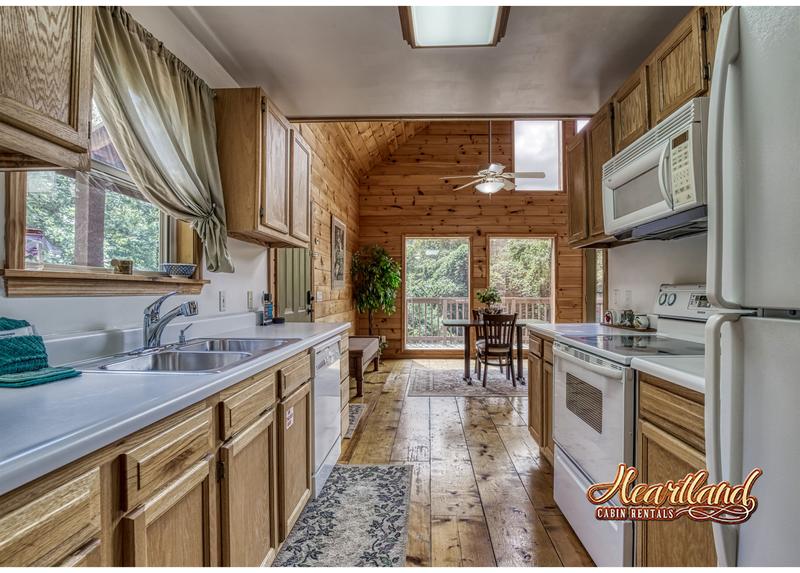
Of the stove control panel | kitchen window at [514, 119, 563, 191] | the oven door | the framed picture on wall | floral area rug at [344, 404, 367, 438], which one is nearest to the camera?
the oven door

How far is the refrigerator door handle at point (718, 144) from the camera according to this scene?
80 cm

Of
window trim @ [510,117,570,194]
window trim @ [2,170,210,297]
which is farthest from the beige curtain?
window trim @ [510,117,570,194]

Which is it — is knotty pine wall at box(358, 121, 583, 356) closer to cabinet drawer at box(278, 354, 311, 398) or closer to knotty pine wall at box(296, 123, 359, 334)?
knotty pine wall at box(296, 123, 359, 334)

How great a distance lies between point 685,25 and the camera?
1.64m

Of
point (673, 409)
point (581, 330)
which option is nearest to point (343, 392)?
point (581, 330)

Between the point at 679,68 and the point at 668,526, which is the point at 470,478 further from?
the point at 679,68

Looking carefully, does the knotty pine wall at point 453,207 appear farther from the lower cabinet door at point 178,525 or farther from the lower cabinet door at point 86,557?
the lower cabinet door at point 86,557

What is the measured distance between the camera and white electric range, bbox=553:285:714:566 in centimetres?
144

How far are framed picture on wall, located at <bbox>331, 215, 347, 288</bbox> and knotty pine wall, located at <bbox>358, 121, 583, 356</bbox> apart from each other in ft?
3.68

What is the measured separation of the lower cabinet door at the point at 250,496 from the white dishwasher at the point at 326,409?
0.53 meters

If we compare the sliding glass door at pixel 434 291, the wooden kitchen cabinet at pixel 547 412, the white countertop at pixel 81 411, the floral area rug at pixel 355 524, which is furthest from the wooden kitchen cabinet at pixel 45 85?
the sliding glass door at pixel 434 291

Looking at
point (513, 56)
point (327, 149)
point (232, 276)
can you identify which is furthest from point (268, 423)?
point (327, 149)

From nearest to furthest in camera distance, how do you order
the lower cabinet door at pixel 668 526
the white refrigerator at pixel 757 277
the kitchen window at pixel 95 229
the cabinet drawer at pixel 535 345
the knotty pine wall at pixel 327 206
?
the white refrigerator at pixel 757 277 < the lower cabinet door at pixel 668 526 < the kitchen window at pixel 95 229 < the cabinet drawer at pixel 535 345 < the knotty pine wall at pixel 327 206

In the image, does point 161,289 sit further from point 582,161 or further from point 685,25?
point 582,161
